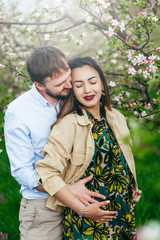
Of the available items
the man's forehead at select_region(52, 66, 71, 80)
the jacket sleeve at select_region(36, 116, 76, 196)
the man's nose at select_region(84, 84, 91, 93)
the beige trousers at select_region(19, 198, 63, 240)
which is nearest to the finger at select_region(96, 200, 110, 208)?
the jacket sleeve at select_region(36, 116, 76, 196)

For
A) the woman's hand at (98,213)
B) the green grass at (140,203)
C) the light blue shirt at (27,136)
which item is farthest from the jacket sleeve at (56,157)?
the green grass at (140,203)

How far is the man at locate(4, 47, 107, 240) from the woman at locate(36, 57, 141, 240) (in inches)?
3.1

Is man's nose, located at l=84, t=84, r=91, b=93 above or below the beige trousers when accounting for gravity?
above

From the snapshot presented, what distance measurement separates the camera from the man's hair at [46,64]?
1.89 meters

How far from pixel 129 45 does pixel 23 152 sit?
5.12 ft

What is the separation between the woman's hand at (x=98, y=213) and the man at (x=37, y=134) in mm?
53

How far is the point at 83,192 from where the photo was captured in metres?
1.72

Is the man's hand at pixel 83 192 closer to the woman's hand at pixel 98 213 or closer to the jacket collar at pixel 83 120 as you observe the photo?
the woman's hand at pixel 98 213

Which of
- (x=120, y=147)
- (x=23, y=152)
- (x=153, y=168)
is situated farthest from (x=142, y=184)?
(x=23, y=152)

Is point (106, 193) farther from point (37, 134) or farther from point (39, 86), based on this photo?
point (39, 86)

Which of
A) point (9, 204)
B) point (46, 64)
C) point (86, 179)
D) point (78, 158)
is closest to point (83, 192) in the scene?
point (86, 179)

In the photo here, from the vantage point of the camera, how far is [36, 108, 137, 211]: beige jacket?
1.66 m

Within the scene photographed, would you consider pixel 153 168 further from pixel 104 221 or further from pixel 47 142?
pixel 47 142

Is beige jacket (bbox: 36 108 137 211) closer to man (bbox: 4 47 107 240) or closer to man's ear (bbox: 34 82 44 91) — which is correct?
man (bbox: 4 47 107 240)
